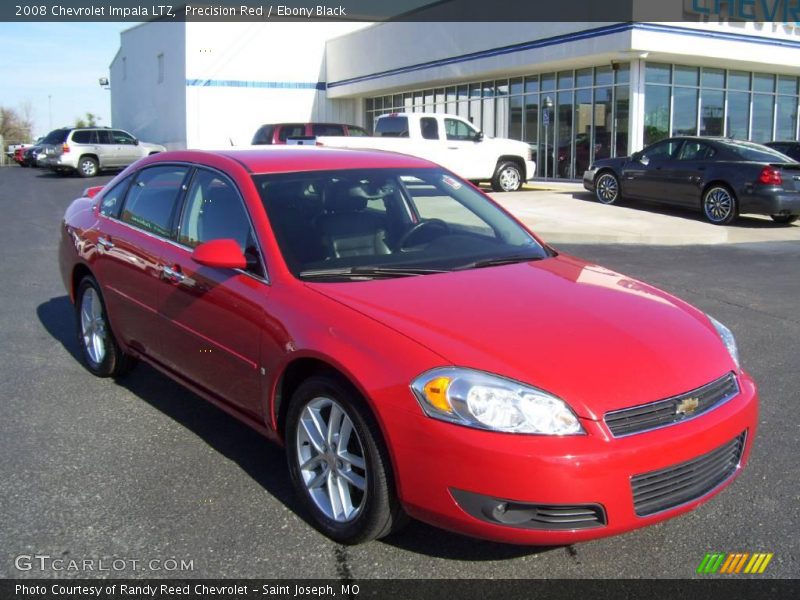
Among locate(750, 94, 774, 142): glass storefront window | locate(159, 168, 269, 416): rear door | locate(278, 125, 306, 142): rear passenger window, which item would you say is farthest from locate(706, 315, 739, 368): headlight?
locate(750, 94, 774, 142): glass storefront window

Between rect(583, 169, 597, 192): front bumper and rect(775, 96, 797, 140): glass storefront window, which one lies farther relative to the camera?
rect(775, 96, 797, 140): glass storefront window

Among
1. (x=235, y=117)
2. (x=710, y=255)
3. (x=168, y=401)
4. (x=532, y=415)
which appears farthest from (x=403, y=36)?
(x=532, y=415)

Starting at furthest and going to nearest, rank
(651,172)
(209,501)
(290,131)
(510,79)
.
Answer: (510,79)
(290,131)
(651,172)
(209,501)

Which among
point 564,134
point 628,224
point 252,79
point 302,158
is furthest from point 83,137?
point 302,158

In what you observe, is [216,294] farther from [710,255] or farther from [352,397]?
[710,255]

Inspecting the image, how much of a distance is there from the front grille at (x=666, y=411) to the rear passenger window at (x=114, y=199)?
12.1ft

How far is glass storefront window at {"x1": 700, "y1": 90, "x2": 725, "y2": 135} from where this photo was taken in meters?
23.4

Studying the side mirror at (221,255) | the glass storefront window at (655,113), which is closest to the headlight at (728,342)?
the side mirror at (221,255)

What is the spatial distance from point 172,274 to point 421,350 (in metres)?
1.89

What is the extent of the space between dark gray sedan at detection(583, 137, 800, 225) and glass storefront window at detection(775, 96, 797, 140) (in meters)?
11.1

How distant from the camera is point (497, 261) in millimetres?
4078

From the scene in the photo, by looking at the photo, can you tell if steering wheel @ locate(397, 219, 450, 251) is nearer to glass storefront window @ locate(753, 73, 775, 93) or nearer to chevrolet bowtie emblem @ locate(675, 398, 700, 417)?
chevrolet bowtie emblem @ locate(675, 398, 700, 417)

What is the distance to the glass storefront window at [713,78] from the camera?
76.3ft

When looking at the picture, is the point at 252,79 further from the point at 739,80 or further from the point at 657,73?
the point at 739,80
